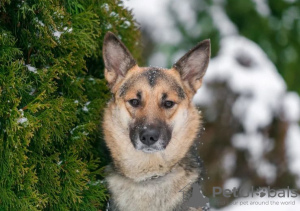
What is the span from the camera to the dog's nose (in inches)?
148

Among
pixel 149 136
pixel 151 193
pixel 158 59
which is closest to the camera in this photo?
pixel 149 136

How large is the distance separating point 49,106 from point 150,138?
2.84 feet

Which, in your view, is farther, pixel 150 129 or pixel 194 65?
pixel 194 65

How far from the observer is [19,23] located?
136 inches

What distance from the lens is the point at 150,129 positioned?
3.78 meters

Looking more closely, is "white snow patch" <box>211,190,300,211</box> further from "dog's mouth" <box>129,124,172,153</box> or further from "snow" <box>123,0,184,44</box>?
"snow" <box>123,0,184,44</box>

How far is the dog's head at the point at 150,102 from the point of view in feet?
13.2

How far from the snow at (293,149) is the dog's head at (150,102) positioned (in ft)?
11.3

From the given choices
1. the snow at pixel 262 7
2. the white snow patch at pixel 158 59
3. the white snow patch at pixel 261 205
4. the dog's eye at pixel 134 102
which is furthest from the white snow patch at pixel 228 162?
the dog's eye at pixel 134 102

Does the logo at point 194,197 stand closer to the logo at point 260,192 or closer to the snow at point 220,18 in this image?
the logo at point 260,192

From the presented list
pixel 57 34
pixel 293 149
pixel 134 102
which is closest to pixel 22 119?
pixel 57 34

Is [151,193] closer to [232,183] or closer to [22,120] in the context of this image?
[22,120]

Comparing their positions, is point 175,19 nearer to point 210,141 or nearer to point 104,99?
point 210,141

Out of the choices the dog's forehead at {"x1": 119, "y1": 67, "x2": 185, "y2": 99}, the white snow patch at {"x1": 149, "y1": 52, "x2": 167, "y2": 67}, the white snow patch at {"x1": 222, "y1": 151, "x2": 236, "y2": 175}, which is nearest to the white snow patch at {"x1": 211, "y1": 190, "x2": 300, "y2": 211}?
the white snow patch at {"x1": 222, "y1": 151, "x2": 236, "y2": 175}
